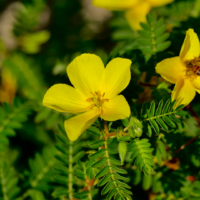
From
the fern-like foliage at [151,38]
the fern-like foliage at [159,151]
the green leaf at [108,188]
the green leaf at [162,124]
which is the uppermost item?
the fern-like foliage at [151,38]

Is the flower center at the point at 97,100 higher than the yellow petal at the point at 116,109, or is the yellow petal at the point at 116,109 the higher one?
the flower center at the point at 97,100

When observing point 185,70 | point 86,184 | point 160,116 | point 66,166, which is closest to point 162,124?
point 160,116

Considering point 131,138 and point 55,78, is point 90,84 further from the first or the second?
point 55,78

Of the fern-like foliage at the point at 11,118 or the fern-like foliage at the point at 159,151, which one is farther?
the fern-like foliage at the point at 11,118

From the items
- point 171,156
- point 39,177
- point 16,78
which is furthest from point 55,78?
point 171,156

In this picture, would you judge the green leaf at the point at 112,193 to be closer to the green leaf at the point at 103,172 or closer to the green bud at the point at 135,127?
the green leaf at the point at 103,172

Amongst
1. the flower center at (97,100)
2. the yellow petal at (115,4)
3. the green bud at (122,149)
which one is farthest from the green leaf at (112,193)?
the yellow petal at (115,4)
